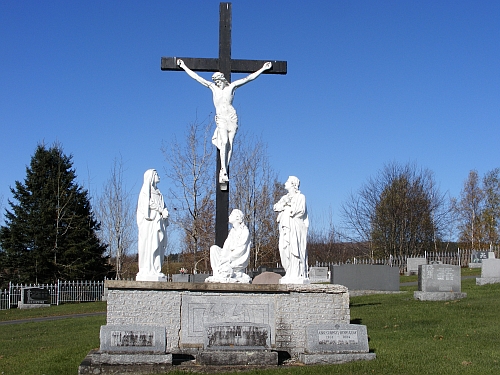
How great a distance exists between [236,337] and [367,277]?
46.9 ft

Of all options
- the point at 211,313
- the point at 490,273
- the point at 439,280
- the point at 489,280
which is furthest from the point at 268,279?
the point at 490,273

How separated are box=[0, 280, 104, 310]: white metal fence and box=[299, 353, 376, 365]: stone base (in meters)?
20.9

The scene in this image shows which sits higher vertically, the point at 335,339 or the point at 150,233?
the point at 150,233

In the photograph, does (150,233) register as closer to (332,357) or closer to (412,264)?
(332,357)

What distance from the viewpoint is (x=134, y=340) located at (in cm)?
858

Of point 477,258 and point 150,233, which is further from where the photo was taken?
point 477,258

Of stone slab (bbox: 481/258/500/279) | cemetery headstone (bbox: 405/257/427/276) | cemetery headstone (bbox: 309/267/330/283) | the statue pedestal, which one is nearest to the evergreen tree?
cemetery headstone (bbox: 309/267/330/283)

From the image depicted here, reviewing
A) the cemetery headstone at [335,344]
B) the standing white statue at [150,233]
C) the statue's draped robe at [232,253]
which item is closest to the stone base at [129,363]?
the standing white statue at [150,233]

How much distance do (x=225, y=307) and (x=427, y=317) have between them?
252 inches

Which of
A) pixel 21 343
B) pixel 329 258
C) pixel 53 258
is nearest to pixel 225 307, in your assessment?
pixel 21 343

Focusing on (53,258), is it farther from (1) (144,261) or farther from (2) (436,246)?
(2) (436,246)

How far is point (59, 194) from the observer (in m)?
32.5

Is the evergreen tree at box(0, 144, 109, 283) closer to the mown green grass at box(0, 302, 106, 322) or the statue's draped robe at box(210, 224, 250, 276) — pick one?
the mown green grass at box(0, 302, 106, 322)

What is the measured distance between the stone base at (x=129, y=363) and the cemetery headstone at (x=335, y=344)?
2248 mm
